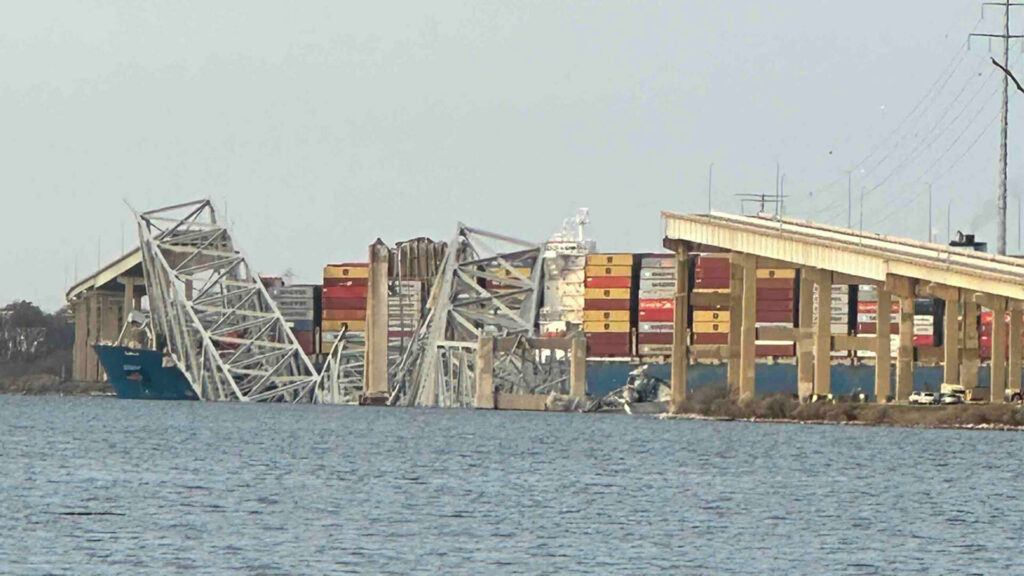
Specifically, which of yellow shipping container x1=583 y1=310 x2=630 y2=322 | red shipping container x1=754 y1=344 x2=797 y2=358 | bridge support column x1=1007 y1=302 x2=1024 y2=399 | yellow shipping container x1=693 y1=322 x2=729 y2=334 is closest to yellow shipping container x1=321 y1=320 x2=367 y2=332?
yellow shipping container x1=583 y1=310 x2=630 y2=322

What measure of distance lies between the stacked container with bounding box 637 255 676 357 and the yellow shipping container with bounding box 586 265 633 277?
1.02 metres

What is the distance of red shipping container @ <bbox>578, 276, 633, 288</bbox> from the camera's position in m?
168

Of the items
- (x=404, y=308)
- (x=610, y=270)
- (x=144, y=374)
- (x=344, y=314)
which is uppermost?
(x=610, y=270)

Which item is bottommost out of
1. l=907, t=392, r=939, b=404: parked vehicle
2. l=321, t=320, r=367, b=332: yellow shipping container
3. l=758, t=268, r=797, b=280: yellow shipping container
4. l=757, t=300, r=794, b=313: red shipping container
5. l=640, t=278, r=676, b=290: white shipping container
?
l=907, t=392, r=939, b=404: parked vehicle

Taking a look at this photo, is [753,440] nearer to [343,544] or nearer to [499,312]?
[343,544]

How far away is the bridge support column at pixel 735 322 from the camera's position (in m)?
136

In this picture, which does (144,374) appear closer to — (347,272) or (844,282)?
(347,272)

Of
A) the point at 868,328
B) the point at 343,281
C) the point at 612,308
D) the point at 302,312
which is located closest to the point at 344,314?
the point at 343,281

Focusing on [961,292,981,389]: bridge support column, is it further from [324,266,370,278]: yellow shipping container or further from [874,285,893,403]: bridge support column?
[324,266,370,278]: yellow shipping container

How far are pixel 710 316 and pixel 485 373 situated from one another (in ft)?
57.7

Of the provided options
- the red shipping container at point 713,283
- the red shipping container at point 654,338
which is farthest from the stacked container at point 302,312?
the red shipping container at point 713,283

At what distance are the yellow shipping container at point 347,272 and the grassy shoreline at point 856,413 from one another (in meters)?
43.3

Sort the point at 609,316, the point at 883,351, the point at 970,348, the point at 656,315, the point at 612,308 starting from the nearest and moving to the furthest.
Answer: the point at 970,348, the point at 883,351, the point at 656,315, the point at 612,308, the point at 609,316

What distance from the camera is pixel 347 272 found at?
7057 inches
